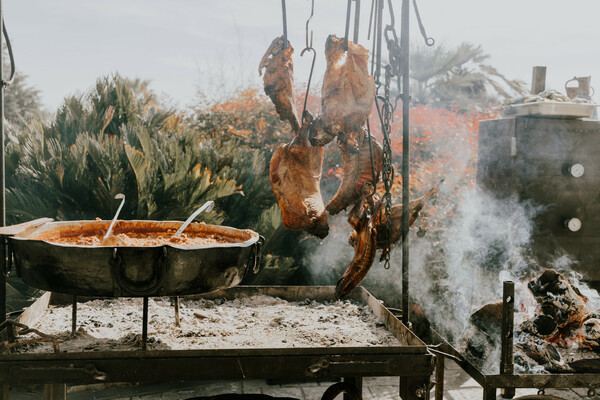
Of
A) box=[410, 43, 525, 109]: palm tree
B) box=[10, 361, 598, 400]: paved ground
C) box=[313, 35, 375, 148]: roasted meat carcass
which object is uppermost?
box=[410, 43, 525, 109]: palm tree

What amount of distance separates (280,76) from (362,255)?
1070 millimetres

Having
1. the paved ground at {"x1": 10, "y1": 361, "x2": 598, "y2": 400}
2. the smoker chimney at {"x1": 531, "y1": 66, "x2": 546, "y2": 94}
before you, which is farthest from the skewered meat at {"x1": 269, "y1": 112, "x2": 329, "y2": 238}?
the smoker chimney at {"x1": 531, "y1": 66, "x2": 546, "y2": 94}

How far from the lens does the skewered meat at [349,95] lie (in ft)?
8.62

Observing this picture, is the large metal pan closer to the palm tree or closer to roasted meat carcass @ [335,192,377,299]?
roasted meat carcass @ [335,192,377,299]

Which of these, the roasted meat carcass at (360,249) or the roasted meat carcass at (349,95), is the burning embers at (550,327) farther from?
the roasted meat carcass at (349,95)

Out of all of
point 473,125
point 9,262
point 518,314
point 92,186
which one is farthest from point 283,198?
point 473,125

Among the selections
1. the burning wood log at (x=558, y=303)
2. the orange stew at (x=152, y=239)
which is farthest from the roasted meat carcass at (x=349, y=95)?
the burning wood log at (x=558, y=303)

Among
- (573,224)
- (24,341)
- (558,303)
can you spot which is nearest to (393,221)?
(558,303)

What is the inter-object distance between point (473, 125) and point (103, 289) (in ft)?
25.2

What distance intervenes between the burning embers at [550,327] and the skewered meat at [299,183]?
1.46 meters

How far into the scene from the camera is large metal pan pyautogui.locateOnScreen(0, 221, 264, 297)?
2.00m

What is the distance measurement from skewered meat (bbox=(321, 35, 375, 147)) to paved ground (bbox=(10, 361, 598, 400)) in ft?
8.76

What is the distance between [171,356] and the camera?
2141 millimetres

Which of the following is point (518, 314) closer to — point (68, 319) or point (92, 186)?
point (68, 319)
